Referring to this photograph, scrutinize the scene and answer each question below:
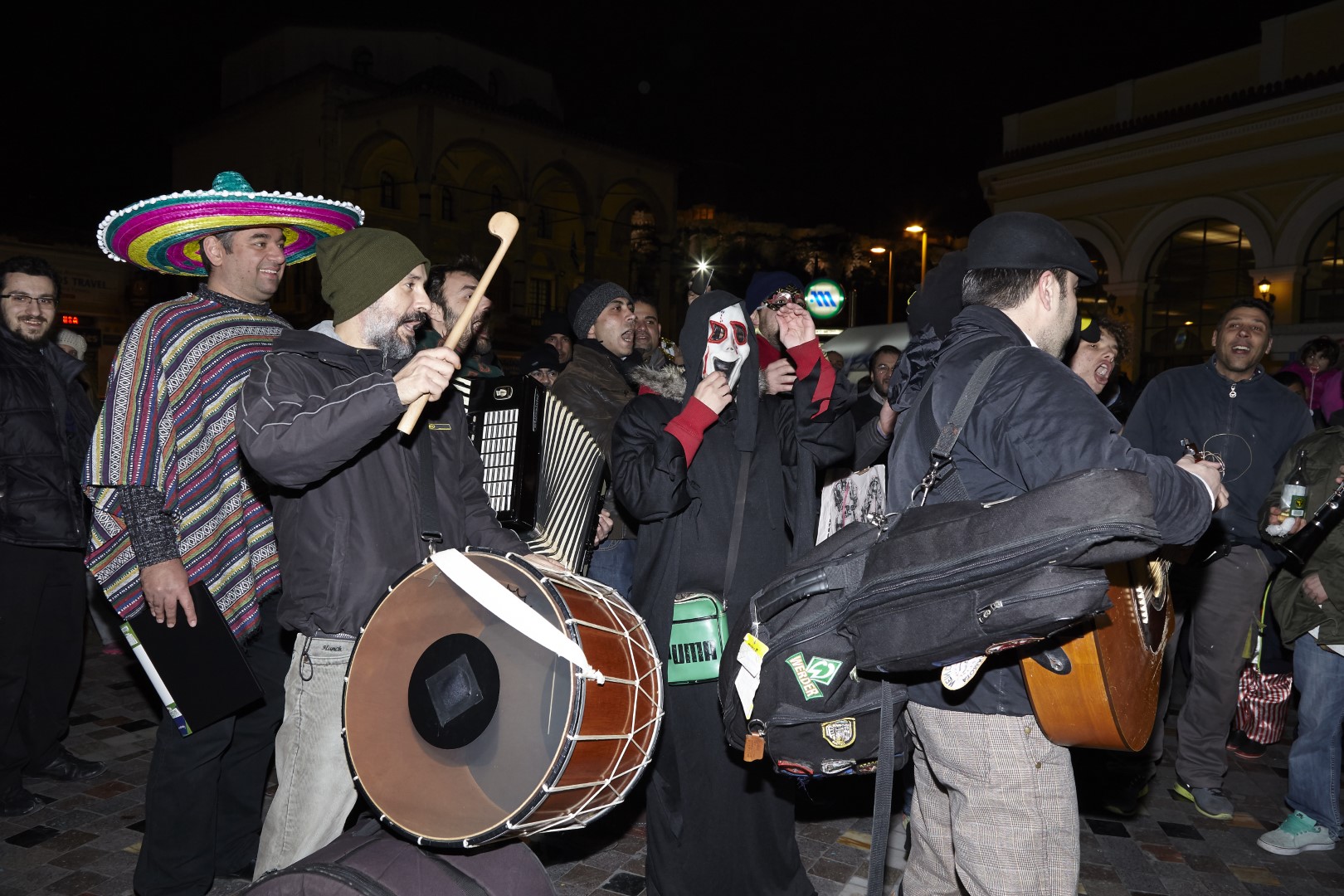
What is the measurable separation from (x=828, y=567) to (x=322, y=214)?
9.25ft

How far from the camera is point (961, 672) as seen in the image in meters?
2.29

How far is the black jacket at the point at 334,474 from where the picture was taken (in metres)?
2.63

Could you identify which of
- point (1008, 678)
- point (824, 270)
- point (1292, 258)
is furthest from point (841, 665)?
point (824, 270)

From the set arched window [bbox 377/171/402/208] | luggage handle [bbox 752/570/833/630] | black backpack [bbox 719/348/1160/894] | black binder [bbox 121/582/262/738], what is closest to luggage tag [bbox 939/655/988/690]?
black backpack [bbox 719/348/1160/894]

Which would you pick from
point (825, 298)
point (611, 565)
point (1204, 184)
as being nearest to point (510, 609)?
point (611, 565)

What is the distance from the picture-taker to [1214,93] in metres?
21.5

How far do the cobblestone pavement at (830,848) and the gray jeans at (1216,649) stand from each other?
277 millimetres

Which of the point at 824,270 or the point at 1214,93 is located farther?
the point at 824,270

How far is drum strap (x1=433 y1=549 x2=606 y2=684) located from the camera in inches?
94.5

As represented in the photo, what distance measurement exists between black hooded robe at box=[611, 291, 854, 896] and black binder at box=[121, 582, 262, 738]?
1.54 metres

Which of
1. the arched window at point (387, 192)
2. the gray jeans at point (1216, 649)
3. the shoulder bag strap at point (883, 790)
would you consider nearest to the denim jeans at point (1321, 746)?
the gray jeans at point (1216, 649)

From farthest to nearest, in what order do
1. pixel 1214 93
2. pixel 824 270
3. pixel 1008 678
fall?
pixel 824 270
pixel 1214 93
pixel 1008 678

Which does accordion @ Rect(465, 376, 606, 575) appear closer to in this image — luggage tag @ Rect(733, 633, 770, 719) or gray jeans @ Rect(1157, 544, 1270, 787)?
luggage tag @ Rect(733, 633, 770, 719)

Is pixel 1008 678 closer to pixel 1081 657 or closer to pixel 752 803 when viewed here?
pixel 1081 657
